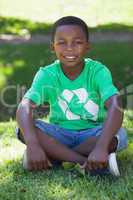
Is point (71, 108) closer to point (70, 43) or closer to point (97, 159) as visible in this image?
point (70, 43)

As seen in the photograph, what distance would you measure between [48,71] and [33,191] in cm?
98

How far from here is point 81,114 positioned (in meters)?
4.03

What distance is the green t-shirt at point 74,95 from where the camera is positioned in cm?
402

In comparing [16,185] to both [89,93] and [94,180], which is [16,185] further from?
[89,93]

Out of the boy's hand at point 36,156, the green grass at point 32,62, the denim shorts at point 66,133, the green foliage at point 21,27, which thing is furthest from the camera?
the green foliage at point 21,27

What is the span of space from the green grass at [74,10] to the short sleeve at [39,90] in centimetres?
767

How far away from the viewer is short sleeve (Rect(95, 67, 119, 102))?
385 centimetres

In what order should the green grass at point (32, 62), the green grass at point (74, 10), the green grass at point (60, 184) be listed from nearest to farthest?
the green grass at point (60, 184) < the green grass at point (32, 62) < the green grass at point (74, 10)

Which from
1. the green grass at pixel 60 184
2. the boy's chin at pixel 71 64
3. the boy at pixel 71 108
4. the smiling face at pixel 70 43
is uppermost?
the smiling face at pixel 70 43

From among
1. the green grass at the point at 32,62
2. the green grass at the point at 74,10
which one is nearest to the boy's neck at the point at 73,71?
the green grass at the point at 32,62

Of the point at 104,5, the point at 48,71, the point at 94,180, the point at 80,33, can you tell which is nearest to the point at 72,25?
the point at 80,33

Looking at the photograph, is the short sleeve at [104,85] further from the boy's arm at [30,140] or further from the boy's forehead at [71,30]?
the boy's arm at [30,140]

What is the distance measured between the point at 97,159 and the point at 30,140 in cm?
47

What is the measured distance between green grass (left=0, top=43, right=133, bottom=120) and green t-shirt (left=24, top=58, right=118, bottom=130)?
9.47 ft
